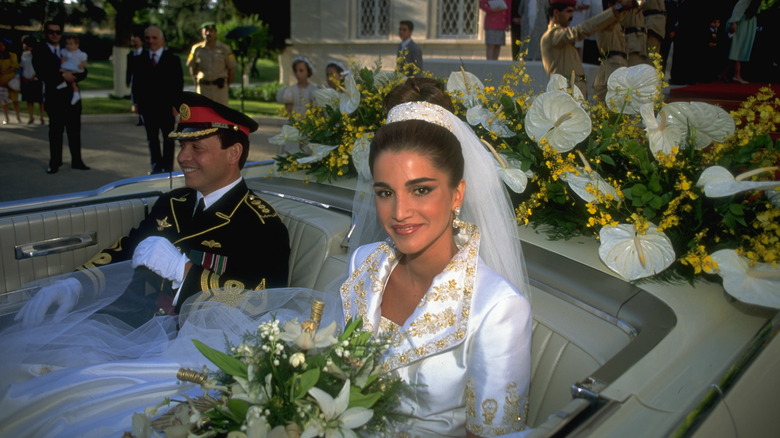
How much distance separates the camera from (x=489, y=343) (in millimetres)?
1669

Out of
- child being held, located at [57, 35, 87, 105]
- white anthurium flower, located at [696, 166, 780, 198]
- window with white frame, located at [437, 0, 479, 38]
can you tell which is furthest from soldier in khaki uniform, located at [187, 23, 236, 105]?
white anthurium flower, located at [696, 166, 780, 198]

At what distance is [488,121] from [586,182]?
657mm

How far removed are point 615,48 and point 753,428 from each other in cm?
484

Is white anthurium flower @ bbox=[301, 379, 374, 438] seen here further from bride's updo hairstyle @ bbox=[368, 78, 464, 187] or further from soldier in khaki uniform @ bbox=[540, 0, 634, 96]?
soldier in khaki uniform @ bbox=[540, 0, 634, 96]

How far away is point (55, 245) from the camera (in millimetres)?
2855

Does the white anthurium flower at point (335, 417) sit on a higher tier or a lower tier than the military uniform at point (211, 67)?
lower

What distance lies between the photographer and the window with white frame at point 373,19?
16.3 m

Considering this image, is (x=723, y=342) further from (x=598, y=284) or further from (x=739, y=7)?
(x=739, y=7)

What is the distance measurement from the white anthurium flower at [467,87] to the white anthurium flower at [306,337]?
177 cm

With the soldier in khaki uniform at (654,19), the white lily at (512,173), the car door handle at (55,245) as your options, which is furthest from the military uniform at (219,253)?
the soldier in khaki uniform at (654,19)

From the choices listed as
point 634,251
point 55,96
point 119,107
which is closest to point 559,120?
point 634,251

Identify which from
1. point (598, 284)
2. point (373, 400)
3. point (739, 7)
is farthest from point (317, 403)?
point (739, 7)

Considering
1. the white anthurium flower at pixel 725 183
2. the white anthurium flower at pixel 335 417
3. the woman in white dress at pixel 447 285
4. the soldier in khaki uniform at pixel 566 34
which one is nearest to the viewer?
the white anthurium flower at pixel 335 417

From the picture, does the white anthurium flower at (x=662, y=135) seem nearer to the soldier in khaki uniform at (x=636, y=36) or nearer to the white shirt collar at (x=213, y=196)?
the white shirt collar at (x=213, y=196)
